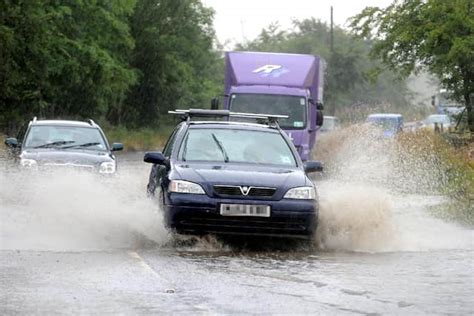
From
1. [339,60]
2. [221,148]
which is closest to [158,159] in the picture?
[221,148]

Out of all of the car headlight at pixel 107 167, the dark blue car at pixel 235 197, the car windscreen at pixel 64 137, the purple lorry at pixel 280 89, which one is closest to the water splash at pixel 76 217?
the dark blue car at pixel 235 197

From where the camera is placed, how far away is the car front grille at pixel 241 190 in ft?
39.2

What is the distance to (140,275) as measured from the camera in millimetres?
9859

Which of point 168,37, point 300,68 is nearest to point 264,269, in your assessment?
point 300,68

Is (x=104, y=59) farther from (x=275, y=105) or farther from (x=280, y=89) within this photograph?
(x=275, y=105)

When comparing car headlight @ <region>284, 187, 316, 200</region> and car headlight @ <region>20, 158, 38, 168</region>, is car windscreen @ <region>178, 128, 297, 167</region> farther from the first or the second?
car headlight @ <region>20, 158, 38, 168</region>

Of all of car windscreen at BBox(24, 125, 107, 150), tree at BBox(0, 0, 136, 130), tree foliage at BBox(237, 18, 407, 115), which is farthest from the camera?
tree foliage at BBox(237, 18, 407, 115)

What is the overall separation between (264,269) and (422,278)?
1481 millimetres

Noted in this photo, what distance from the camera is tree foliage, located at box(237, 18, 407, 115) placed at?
282 feet

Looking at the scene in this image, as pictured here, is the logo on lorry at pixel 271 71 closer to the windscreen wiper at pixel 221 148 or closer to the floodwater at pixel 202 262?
the floodwater at pixel 202 262

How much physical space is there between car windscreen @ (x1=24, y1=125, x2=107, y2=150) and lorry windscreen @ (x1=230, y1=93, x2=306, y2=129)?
650cm

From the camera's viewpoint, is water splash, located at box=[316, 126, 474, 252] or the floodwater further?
water splash, located at box=[316, 126, 474, 252]

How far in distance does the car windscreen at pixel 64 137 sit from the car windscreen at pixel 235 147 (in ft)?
21.1

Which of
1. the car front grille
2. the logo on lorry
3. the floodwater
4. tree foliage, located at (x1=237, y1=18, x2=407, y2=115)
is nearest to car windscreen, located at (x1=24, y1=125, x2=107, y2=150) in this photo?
the floodwater
